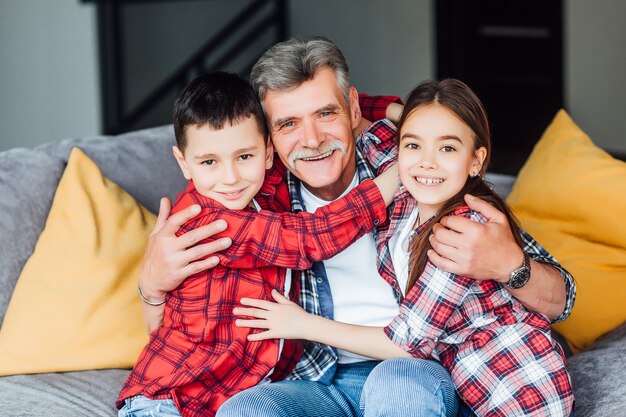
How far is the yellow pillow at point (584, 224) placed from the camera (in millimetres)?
2354

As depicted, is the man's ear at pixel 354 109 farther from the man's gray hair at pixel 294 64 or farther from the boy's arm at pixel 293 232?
the boy's arm at pixel 293 232

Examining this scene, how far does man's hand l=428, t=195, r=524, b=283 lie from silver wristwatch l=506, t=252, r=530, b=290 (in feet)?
0.03

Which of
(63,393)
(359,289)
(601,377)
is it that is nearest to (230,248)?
(359,289)

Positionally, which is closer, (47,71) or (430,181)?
(430,181)

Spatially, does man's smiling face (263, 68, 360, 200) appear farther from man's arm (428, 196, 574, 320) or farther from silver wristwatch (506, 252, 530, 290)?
silver wristwatch (506, 252, 530, 290)

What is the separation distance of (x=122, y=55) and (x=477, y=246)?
13.4 ft

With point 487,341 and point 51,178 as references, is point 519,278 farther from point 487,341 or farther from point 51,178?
point 51,178

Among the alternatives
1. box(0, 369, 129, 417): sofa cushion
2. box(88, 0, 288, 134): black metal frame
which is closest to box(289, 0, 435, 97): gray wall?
box(88, 0, 288, 134): black metal frame

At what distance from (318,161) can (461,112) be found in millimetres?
351

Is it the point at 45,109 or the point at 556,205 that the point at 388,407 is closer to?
the point at 556,205

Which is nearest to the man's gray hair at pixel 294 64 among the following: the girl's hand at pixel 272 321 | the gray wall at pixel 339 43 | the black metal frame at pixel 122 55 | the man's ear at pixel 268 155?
the man's ear at pixel 268 155

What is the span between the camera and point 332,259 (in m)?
2.12

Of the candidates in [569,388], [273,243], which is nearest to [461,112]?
[273,243]

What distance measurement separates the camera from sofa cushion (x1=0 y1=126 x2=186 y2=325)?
2.38 meters
